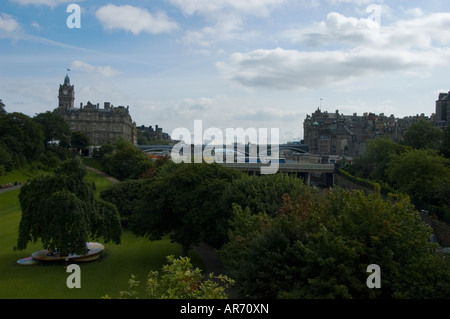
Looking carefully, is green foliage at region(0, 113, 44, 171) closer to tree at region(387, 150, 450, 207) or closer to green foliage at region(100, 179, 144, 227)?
green foliage at region(100, 179, 144, 227)

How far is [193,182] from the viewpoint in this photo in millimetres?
31047

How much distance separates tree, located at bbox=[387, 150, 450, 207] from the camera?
47.5 metres

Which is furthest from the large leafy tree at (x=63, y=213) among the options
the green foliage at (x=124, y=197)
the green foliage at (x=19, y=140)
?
the green foliage at (x=19, y=140)

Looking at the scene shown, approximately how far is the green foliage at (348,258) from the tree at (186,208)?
449 inches

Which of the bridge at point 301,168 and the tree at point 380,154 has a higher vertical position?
the tree at point 380,154

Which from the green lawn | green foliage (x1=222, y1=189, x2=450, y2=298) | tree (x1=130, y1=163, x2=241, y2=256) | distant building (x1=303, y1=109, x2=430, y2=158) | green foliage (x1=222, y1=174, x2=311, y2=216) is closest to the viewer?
green foliage (x1=222, y1=189, x2=450, y2=298)

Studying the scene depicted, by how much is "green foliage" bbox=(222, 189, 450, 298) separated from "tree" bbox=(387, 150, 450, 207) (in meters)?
32.9

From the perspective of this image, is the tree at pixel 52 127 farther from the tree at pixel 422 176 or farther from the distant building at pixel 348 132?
the distant building at pixel 348 132

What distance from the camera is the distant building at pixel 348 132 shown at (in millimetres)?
137250

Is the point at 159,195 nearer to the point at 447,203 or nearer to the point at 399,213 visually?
the point at 399,213

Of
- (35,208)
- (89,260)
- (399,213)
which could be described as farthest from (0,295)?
(399,213)

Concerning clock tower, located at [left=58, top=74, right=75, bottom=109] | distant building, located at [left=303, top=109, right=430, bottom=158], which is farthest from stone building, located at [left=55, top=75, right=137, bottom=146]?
distant building, located at [left=303, top=109, right=430, bottom=158]

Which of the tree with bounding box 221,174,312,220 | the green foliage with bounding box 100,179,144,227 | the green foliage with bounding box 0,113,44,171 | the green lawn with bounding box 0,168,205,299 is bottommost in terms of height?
the green lawn with bounding box 0,168,205,299
